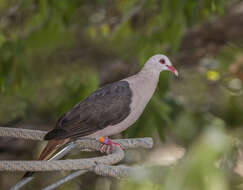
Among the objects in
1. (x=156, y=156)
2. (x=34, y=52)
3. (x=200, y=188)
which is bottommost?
(x=156, y=156)

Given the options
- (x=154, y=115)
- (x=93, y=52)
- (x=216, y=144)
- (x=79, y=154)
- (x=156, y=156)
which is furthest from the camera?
(x=156, y=156)

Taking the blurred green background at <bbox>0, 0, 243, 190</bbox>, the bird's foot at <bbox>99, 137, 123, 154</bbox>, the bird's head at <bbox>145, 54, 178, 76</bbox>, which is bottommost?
the blurred green background at <bbox>0, 0, 243, 190</bbox>

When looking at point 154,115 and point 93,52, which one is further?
point 93,52

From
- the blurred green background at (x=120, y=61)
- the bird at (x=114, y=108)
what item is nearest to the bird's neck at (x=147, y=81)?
the bird at (x=114, y=108)

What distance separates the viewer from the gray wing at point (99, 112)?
1988 millimetres

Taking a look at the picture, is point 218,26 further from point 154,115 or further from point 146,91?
point 146,91

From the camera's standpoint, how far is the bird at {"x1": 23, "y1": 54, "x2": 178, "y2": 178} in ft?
6.49

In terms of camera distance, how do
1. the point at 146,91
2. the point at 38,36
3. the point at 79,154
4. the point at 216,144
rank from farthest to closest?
the point at 79,154 → the point at 38,36 → the point at 146,91 → the point at 216,144

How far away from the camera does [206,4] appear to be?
3.32 metres

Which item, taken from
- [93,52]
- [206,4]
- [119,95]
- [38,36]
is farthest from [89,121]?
[93,52]

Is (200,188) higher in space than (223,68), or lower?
higher

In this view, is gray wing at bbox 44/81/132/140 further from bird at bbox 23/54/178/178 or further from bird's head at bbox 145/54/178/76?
bird's head at bbox 145/54/178/76

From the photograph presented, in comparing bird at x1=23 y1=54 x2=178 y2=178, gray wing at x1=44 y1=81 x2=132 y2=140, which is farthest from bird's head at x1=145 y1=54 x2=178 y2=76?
gray wing at x1=44 y1=81 x2=132 y2=140

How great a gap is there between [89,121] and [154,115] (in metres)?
1.23
